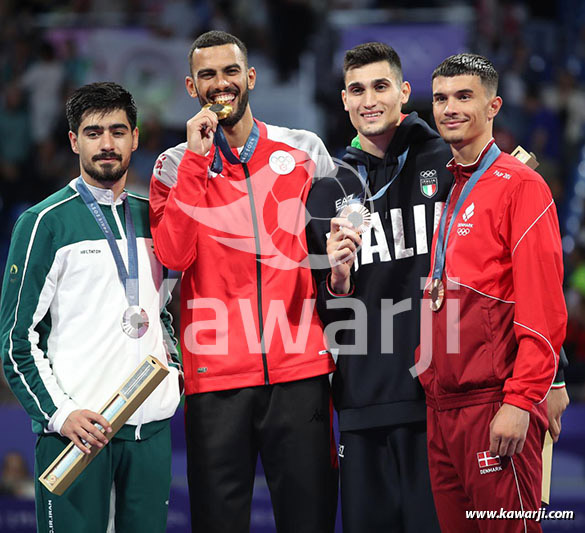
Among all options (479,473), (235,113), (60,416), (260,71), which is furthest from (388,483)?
(260,71)

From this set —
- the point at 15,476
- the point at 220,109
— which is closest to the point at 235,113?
the point at 220,109

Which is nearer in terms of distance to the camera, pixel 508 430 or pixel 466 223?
pixel 508 430

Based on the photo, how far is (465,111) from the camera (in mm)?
3324

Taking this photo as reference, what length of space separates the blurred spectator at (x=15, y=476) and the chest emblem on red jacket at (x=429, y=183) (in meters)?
3.49

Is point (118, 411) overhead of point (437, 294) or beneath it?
beneath

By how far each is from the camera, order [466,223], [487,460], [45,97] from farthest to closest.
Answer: [45,97], [466,223], [487,460]

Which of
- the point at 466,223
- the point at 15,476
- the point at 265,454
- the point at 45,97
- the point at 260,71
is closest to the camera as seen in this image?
the point at 466,223

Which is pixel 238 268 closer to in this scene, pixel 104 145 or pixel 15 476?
pixel 104 145

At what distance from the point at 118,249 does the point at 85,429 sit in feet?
2.42

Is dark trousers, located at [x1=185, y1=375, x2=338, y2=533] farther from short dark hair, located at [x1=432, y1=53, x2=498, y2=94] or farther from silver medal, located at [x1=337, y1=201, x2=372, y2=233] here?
short dark hair, located at [x1=432, y1=53, x2=498, y2=94]

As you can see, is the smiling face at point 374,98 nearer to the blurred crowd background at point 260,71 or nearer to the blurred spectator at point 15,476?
the blurred spectator at point 15,476

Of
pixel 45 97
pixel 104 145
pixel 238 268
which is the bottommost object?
pixel 238 268

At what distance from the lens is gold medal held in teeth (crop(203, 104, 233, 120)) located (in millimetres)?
3619

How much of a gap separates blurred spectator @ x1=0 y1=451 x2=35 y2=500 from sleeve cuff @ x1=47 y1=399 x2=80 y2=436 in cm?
252
